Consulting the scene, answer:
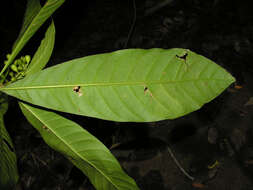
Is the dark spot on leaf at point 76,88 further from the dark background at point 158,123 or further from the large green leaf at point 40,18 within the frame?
the dark background at point 158,123

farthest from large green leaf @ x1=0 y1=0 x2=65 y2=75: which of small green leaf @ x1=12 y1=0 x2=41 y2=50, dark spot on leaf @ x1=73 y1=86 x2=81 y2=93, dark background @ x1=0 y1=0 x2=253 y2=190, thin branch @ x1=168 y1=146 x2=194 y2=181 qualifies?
thin branch @ x1=168 y1=146 x2=194 y2=181

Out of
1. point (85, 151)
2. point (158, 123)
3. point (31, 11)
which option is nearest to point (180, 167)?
point (158, 123)

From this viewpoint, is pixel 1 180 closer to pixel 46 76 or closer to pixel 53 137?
pixel 53 137

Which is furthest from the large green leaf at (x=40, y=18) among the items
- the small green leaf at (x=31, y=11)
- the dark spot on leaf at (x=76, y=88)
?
the dark spot on leaf at (x=76, y=88)

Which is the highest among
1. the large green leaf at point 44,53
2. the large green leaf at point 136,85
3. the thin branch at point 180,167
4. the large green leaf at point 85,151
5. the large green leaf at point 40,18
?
the large green leaf at point 40,18

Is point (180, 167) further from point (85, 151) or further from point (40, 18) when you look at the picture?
point (40, 18)
